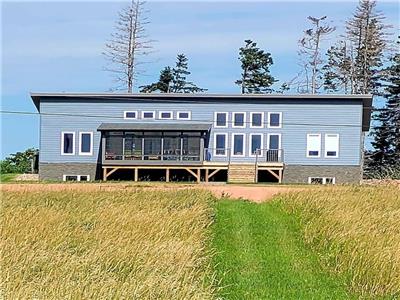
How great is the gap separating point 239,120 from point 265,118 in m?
1.26

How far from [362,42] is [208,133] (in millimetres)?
18564

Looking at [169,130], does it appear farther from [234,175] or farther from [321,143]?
[321,143]

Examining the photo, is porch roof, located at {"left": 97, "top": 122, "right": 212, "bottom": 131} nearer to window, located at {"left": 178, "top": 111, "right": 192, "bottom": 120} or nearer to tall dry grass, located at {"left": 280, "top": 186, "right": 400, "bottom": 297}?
window, located at {"left": 178, "top": 111, "right": 192, "bottom": 120}

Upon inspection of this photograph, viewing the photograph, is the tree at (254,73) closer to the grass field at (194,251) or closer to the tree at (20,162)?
the tree at (20,162)

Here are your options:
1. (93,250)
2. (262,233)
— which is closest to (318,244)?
(262,233)

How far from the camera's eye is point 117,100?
3553cm

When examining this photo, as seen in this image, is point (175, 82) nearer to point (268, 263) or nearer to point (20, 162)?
point (20, 162)

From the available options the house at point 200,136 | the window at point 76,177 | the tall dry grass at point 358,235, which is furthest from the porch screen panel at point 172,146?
the tall dry grass at point 358,235

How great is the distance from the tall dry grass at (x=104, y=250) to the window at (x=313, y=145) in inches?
846

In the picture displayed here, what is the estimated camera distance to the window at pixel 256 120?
3503cm


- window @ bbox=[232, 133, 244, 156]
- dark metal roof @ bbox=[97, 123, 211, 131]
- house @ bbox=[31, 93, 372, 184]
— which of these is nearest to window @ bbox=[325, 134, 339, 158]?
house @ bbox=[31, 93, 372, 184]

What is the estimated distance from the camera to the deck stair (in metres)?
33.3

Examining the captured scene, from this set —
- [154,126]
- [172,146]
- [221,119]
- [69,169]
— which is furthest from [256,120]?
[69,169]

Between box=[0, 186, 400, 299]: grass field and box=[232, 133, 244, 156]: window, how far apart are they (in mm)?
20522
